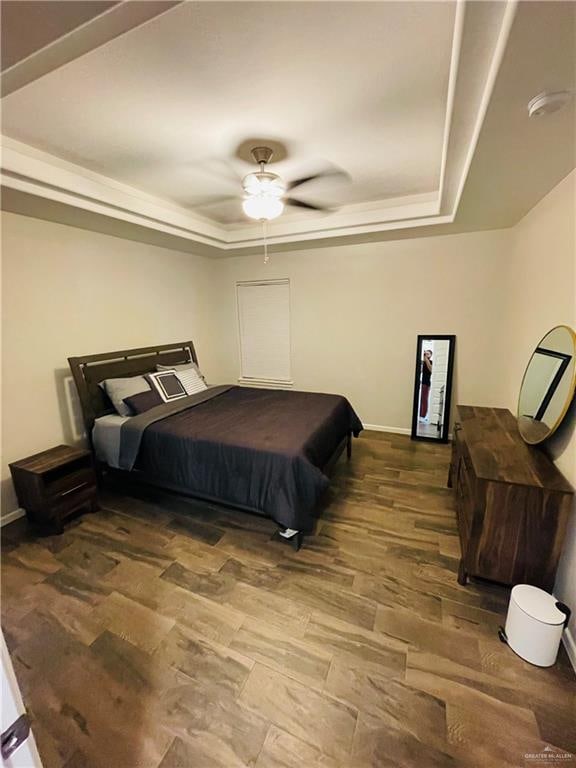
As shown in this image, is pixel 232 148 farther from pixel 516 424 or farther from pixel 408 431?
pixel 408 431

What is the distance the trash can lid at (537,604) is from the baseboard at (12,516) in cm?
352

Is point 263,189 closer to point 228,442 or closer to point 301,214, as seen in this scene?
point 301,214

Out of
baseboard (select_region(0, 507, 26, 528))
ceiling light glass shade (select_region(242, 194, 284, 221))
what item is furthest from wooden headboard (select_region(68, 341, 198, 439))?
ceiling light glass shade (select_region(242, 194, 284, 221))

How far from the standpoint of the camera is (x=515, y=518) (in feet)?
5.50

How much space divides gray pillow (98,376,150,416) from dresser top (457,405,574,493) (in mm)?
2855

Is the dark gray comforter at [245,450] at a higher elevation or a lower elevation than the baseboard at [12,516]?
higher


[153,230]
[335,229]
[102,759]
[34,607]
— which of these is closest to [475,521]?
[102,759]

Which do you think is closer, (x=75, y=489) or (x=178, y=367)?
(x=75, y=489)

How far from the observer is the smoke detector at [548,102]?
4.04 ft

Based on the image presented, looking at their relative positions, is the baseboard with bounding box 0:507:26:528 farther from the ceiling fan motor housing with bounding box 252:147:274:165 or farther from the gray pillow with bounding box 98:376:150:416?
the ceiling fan motor housing with bounding box 252:147:274:165

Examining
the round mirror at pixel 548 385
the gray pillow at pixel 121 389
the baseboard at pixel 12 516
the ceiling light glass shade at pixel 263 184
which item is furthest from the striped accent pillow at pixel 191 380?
the round mirror at pixel 548 385

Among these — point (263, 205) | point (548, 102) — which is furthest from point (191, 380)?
point (548, 102)

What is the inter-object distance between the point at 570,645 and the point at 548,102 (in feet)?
7.84

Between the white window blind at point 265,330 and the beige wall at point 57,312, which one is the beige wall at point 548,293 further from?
the beige wall at point 57,312
